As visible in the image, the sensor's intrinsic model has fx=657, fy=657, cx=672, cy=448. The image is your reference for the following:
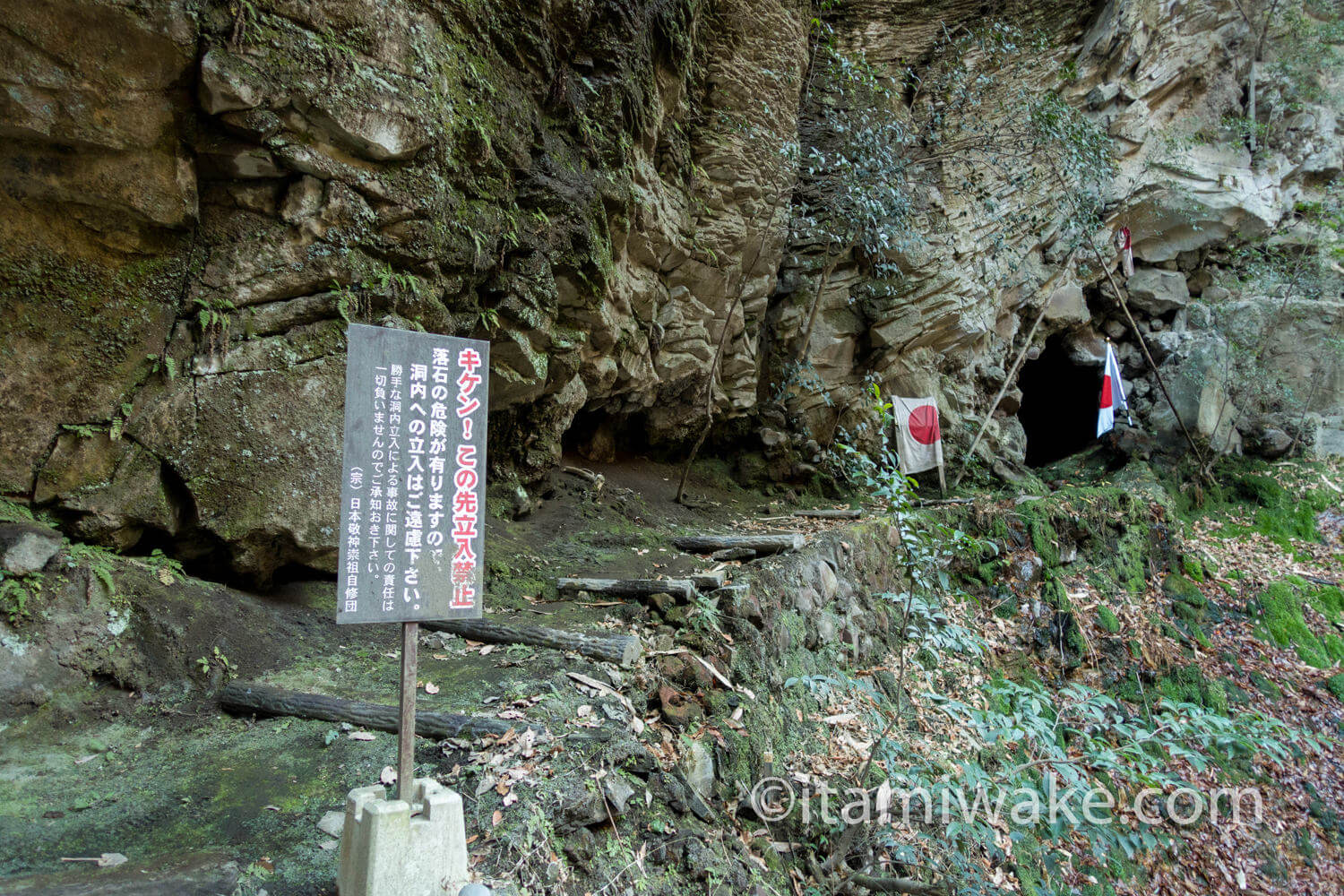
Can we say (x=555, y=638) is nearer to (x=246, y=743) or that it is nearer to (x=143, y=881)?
(x=246, y=743)

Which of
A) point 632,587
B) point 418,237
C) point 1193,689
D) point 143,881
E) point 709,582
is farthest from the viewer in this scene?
point 1193,689

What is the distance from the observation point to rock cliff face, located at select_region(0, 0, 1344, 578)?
12.6 ft

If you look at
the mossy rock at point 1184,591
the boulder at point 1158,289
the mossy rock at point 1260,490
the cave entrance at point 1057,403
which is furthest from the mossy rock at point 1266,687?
the boulder at point 1158,289

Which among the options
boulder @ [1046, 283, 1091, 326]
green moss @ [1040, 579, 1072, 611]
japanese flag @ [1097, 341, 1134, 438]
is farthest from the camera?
boulder @ [1046, 283, 1091, 326]

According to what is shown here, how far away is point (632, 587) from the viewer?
5.44 m

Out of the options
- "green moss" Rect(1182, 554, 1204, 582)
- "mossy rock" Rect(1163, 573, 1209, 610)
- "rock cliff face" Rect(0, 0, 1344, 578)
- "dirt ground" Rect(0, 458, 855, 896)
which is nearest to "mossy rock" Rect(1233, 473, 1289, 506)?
"green moss" Rect(1182, 554, 1204, 582)

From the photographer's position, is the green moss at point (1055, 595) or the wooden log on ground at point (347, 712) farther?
the green moss at point (1055, 595)

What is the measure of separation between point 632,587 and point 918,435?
342 inches

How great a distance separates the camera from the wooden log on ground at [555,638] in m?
4.30

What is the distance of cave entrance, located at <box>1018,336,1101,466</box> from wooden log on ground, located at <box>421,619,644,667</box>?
52.7ft

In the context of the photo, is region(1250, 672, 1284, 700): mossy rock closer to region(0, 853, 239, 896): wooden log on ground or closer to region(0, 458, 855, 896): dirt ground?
region(0, 458, 855, 896): dirt ground

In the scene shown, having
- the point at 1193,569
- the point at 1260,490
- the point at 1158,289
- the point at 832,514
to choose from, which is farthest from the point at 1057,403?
the point at 832,514

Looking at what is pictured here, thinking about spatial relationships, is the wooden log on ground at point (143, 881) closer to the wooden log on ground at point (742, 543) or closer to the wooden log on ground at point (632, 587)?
the wooden log on ground at point (632, 587)

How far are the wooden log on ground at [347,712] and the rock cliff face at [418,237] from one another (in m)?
1.18
